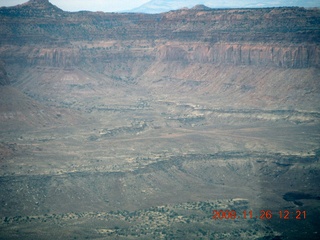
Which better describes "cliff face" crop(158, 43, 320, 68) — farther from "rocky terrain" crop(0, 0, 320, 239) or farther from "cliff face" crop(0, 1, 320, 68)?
A: "rocky terrain" crop(0, 0, 320, 239)

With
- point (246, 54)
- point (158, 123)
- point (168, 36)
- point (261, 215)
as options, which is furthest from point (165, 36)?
point (261, 215)

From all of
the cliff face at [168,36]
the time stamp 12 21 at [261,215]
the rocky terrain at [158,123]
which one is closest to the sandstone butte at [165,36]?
the cliff face at [168,36]

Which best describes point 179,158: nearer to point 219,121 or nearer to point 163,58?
point 219,121

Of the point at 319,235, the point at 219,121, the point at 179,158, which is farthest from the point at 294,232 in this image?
the point at 219,121

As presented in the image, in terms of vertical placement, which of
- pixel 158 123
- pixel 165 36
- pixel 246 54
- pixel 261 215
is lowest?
pixel 261 215

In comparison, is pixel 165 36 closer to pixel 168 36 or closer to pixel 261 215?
pixel 168 36

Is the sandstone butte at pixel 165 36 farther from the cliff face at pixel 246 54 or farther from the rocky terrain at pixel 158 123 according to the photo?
the rocky terrain at pixel 158 123

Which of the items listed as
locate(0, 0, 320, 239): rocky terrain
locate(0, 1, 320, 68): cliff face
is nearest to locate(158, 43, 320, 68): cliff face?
locate(0, 1, 320, 68): cliff face
